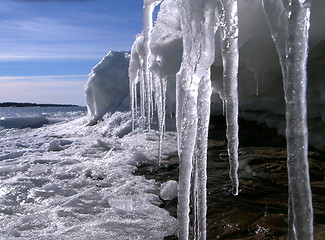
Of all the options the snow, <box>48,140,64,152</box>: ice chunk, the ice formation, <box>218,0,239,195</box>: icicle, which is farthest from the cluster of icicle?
the snow

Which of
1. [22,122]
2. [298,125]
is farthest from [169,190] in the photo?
[22,122]

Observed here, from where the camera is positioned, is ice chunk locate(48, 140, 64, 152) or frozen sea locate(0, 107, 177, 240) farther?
ice chunk locate(48, 140, 64, 152)

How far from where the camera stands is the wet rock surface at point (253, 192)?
333 cm

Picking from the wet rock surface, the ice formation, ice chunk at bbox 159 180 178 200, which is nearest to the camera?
the wet rock surface

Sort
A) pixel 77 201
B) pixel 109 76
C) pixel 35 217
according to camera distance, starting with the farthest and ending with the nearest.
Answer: pixel 109 76, pixel 77 201, pixel 35 217

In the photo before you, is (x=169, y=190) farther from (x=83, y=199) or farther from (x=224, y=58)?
(x=224, y=58)

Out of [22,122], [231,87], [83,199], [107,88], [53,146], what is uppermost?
[107,88]

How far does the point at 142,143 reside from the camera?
32.8 ft

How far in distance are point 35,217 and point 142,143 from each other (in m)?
6.11

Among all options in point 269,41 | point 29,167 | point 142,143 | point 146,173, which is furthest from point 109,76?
point 269,41

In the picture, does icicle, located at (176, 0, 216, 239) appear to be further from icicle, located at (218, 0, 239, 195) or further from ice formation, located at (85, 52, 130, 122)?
ice formation, located at (85, 52, 130, 122)

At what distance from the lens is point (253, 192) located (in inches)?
180

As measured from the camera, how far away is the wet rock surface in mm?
3332

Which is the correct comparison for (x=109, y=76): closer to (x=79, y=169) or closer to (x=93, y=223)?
(x=79, y=169)
